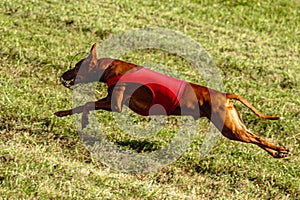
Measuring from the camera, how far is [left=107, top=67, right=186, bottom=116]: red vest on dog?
615 cm

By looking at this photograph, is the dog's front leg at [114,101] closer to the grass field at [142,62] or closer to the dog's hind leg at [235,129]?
the grass field at [142,62]

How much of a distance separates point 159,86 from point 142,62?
4.19 meters

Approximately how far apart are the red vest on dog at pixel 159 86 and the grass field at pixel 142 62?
107cm

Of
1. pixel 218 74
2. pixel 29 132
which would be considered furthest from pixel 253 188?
pixel 218 74

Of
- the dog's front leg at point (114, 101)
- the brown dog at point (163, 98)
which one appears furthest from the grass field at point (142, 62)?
the brown dog at point (163, 98)

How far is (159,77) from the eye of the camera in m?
6.24

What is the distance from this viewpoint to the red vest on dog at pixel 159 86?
20.2ft

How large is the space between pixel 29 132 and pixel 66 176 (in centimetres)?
108

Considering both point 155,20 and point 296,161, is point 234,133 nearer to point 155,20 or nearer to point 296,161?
point 296,161

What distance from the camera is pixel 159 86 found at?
6.16 metres

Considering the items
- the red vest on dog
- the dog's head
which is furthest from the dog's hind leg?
the dog's head

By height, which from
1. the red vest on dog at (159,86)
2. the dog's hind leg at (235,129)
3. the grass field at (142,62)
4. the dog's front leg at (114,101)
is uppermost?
the red vest on dog at (159,86)

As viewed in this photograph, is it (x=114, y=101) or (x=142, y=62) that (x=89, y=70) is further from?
(x=142, y=62)

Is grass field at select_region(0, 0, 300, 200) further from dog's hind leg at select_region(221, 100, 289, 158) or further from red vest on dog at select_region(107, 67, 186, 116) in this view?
red vest on dog at select_region(107, 67, 186, 116)
